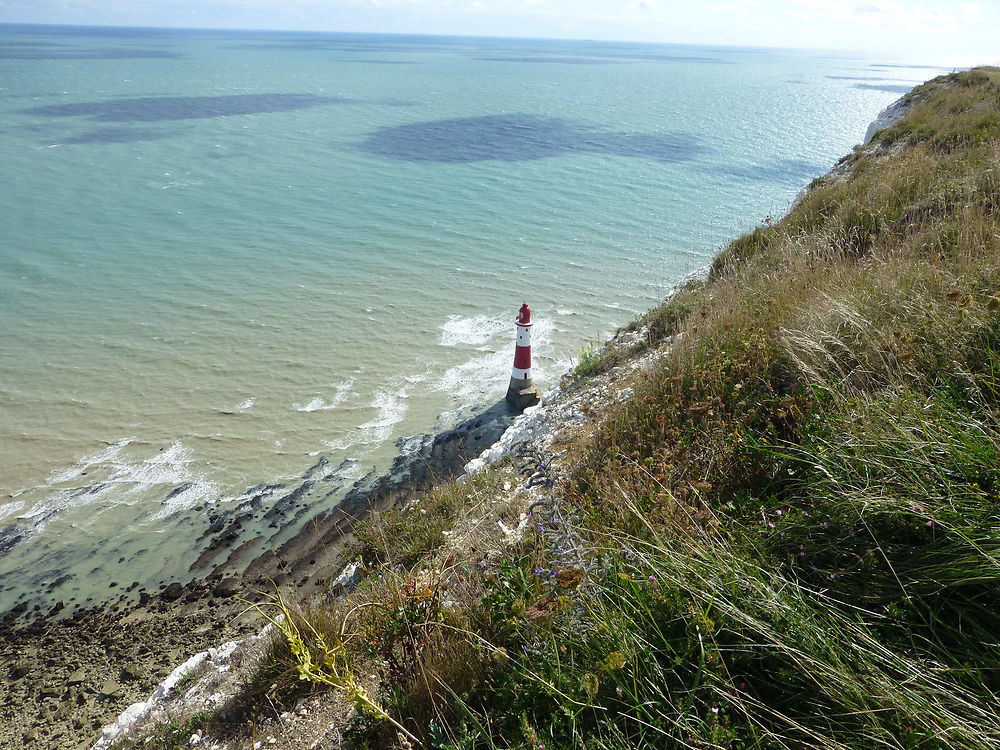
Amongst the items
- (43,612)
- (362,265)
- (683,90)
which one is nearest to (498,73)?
(683,90)

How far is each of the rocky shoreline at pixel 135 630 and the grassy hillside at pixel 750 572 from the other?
10.8 feet

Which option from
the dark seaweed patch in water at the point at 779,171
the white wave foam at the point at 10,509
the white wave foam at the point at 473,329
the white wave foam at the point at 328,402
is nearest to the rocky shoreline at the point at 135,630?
the white wave foam at the point at 10,509

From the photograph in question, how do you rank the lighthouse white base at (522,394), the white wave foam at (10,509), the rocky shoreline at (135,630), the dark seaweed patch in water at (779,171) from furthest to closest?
the dark seaweed patch in water at (779,171)
the lighthouse white base at (522,394)
the white wave foam at (10,509)
the rocky shoreline at (135,630)

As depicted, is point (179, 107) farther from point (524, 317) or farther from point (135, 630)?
point (135, 630)

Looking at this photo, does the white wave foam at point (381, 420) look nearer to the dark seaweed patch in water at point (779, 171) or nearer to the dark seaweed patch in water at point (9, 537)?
the dark seaweed patch in water at point (9, 537)

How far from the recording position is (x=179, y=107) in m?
46.9

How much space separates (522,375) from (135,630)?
6501 millimetres

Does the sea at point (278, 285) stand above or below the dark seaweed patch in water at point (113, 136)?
below

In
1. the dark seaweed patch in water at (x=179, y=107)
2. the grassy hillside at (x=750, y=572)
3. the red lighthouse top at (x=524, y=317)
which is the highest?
the dark seaweed patch in water at (x=179, y=107)

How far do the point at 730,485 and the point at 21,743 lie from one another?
7133mm

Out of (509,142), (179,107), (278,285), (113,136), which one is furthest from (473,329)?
(179,107)

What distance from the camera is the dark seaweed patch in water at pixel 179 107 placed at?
137 ft

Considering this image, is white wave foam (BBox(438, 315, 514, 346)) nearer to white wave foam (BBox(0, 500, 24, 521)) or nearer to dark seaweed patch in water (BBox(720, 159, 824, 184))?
white wave foam (BBox(0, 500, 24, 521))

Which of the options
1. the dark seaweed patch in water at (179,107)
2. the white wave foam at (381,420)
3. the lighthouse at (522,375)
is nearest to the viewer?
the lighthouse at (522,375)
